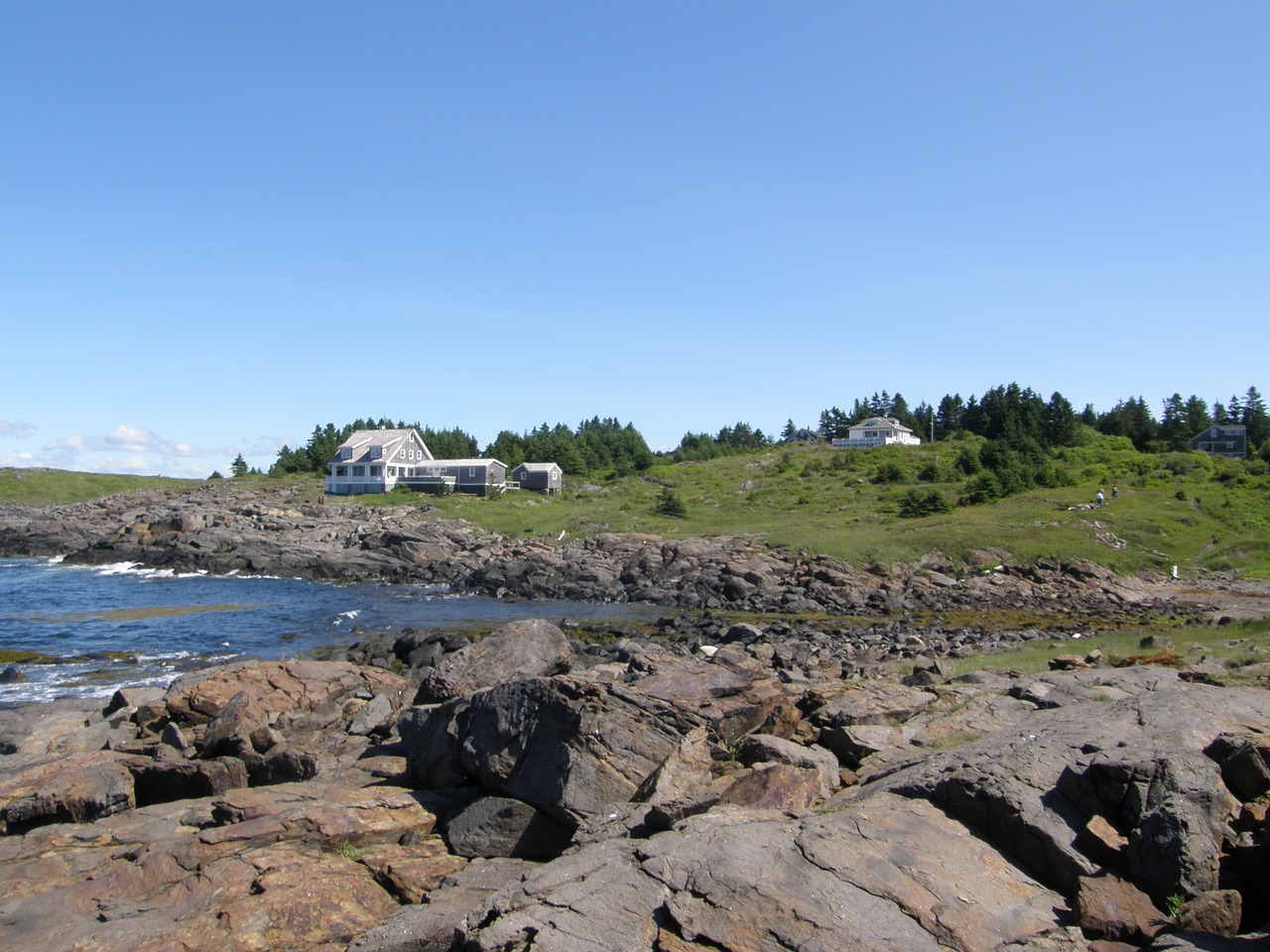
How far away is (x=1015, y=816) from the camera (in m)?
9.50

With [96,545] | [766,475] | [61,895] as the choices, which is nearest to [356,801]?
[61,895]

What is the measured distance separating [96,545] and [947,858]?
7522 centimetres

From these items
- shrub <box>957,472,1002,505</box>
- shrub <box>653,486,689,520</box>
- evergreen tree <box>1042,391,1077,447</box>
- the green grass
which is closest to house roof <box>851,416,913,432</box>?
evergreen tree <box>1042,391,1077,447</box>

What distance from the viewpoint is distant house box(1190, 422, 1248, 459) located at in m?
104

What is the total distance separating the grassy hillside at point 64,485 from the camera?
395ft

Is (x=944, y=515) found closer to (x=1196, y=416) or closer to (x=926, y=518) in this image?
(x=926, y=518)

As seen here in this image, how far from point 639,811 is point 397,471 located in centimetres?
9438

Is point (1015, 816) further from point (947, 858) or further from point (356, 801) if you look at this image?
point (356, 801)

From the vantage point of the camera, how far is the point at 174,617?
4059cm

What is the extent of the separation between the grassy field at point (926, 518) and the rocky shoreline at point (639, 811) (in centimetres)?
3582

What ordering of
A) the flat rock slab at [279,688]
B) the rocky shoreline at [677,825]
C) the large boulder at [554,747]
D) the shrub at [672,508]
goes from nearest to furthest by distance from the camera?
the rocky shoreline at [677,825], the large boulder at [554,747], the flat rock slab at [279,688], the shrub at [672,508]

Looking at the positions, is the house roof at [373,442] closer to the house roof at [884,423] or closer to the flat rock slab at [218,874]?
the house roof at [884,423]

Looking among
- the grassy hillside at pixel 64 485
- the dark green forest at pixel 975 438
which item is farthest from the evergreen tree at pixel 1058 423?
the grassy hillside at pixel 64 485

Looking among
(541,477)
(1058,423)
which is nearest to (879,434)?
(1058,423)
